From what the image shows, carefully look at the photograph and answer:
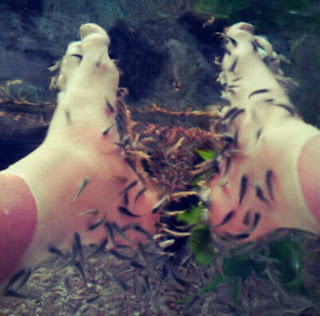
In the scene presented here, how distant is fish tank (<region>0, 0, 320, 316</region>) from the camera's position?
140 cm

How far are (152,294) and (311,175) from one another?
1521 millimetres

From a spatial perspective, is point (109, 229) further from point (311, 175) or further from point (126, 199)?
point (311, 175)

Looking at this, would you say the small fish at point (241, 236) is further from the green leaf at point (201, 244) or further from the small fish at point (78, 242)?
the small fish at point (78, 242)

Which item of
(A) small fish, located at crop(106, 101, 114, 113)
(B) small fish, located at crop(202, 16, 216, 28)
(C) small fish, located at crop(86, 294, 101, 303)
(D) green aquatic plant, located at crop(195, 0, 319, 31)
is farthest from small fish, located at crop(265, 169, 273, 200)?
(B) small fish, located at crop(202, 16, 216, 28)

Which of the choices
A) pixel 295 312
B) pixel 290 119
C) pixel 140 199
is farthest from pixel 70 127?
pixel 295 312

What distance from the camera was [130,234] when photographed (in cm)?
173

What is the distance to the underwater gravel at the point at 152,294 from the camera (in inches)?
86.0

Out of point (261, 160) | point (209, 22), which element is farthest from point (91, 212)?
point (209, 22)

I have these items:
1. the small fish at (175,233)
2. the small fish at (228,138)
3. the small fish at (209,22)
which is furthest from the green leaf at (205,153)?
the small fish at (209,22)

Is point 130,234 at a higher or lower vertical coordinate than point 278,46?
lower

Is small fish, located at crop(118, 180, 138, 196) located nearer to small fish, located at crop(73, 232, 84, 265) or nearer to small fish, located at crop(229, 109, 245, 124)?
small fish, located at crop(73, 232, 84, 265)

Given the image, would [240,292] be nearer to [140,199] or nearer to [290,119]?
[140,199]

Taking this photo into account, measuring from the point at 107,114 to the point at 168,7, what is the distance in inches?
98.7

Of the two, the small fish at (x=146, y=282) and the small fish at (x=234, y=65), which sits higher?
the small fish at (x=234, y=65)
